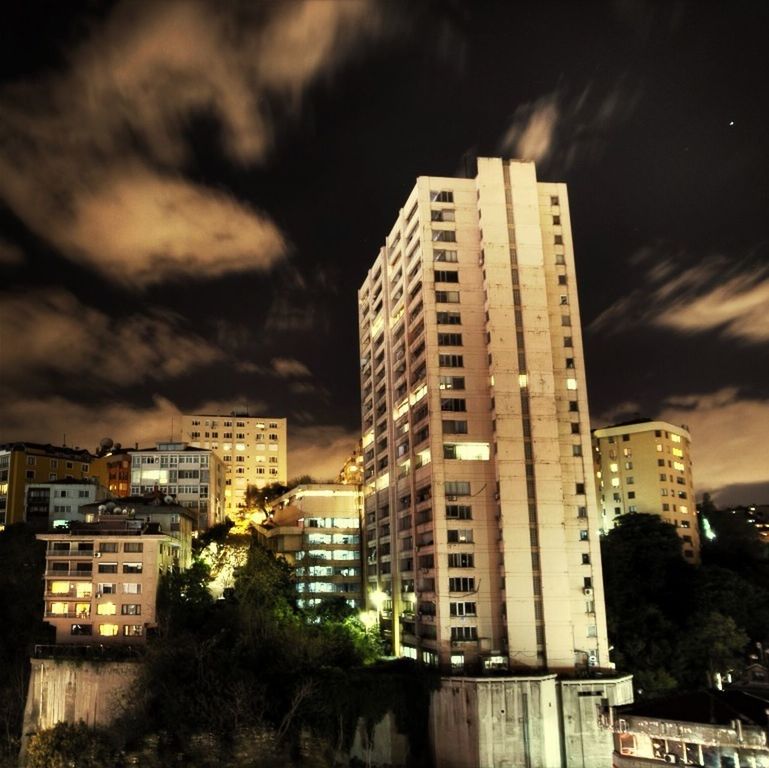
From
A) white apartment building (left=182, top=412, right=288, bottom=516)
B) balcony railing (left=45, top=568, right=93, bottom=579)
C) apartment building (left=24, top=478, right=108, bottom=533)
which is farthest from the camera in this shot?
white apartment building (left=182, top=412, right=288, bottom=516)

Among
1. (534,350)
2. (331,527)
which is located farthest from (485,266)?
(331,527)

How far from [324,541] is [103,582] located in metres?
28.6

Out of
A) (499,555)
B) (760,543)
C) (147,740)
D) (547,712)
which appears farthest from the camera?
(760,543)

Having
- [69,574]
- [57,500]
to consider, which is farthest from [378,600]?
[57,500]

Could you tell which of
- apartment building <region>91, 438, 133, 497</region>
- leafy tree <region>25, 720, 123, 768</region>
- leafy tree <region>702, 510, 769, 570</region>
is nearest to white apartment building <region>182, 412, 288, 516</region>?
apartment building <region>91, 438, 133, 497</region>

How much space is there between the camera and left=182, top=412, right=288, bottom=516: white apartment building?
16475 centimetres

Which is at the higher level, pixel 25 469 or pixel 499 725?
pixel 25 469

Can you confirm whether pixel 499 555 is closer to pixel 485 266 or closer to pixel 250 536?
pixel 485 266

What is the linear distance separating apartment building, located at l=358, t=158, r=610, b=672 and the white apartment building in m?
85.3

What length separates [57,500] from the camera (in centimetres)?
10169

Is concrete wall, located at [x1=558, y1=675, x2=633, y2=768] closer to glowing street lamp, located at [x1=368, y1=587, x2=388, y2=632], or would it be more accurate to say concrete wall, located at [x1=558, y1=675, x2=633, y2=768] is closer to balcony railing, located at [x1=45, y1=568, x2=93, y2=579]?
glowing street lamp, located at [x1=368, y1=587, x2=388, y2=632]

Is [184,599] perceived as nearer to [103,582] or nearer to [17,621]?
[103,582]

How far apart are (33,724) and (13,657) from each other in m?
11.8

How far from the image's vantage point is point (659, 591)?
86688mm
